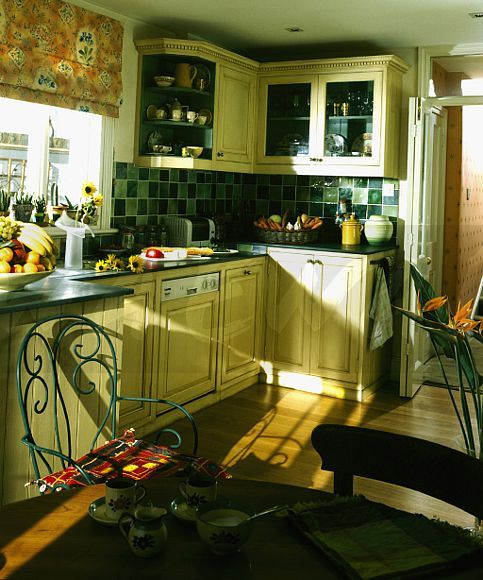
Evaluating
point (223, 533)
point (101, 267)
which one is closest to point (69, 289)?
point (101, 267)

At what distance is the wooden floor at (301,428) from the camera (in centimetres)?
354

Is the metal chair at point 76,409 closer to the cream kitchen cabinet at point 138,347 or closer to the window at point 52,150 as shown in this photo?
the cream kitchen cabinet at point 138,347

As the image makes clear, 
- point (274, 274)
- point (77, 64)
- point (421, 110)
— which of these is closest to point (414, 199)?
point (421, 110)

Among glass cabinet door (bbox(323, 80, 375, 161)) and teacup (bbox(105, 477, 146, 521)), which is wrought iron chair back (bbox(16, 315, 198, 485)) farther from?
glass cabinet door (bbox(323, 80, 375, 161))

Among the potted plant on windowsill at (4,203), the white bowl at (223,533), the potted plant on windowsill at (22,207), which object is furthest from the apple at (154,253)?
the white bowl at (223,533)

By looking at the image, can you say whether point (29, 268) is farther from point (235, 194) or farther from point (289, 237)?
point (235, 194)

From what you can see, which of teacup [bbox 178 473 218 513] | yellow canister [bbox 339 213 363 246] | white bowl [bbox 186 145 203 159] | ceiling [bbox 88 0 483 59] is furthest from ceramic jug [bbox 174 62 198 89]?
teacup [bbox 178 473 218 513]

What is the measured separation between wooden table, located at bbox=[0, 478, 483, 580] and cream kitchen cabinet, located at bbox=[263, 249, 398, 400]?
352 centimetres

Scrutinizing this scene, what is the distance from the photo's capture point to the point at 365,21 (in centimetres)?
465

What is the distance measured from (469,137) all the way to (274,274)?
2.09 meters

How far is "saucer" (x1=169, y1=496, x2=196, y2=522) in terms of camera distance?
1.42 m

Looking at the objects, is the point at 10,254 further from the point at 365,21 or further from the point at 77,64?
the point at 365,21

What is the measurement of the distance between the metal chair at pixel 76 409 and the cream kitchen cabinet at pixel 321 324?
7.90ft

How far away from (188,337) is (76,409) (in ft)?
5.60
